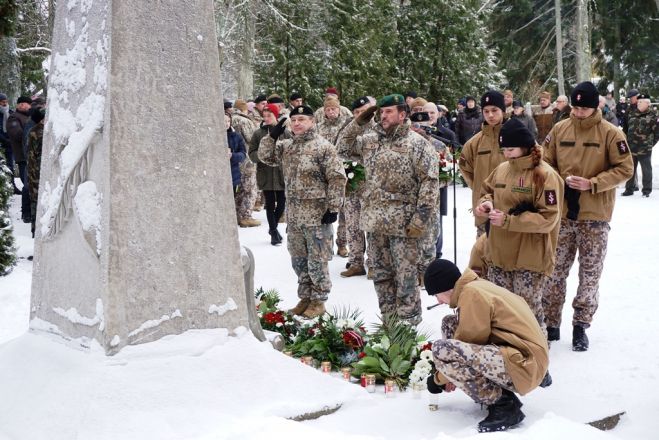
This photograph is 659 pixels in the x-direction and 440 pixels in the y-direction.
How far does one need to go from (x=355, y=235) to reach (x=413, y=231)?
3.14 metres

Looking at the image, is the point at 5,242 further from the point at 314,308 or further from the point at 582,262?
the point at 582,262

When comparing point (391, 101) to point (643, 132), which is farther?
point (643, 132)

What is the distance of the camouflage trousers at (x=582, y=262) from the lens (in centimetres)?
628

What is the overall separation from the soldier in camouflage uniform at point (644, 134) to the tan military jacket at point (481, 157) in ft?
29.5

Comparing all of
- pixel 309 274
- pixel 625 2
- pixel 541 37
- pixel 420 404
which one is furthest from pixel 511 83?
pixel 420 404

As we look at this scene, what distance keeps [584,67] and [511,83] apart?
7089mm

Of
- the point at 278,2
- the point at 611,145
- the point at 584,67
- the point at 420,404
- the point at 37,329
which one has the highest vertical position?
the point at 278,2

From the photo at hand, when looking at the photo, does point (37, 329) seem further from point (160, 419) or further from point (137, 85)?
point (137, 85)

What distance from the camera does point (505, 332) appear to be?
4.55 meters

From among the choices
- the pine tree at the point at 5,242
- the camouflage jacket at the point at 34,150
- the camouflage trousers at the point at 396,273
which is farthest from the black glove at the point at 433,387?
the camouflage jacket at the point at 34,150

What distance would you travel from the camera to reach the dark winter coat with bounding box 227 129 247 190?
12.1 meters

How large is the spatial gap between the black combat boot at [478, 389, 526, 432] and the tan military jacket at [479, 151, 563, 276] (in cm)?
143

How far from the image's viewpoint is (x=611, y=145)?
627cm

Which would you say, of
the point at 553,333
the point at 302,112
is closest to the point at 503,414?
the point at 553,333
